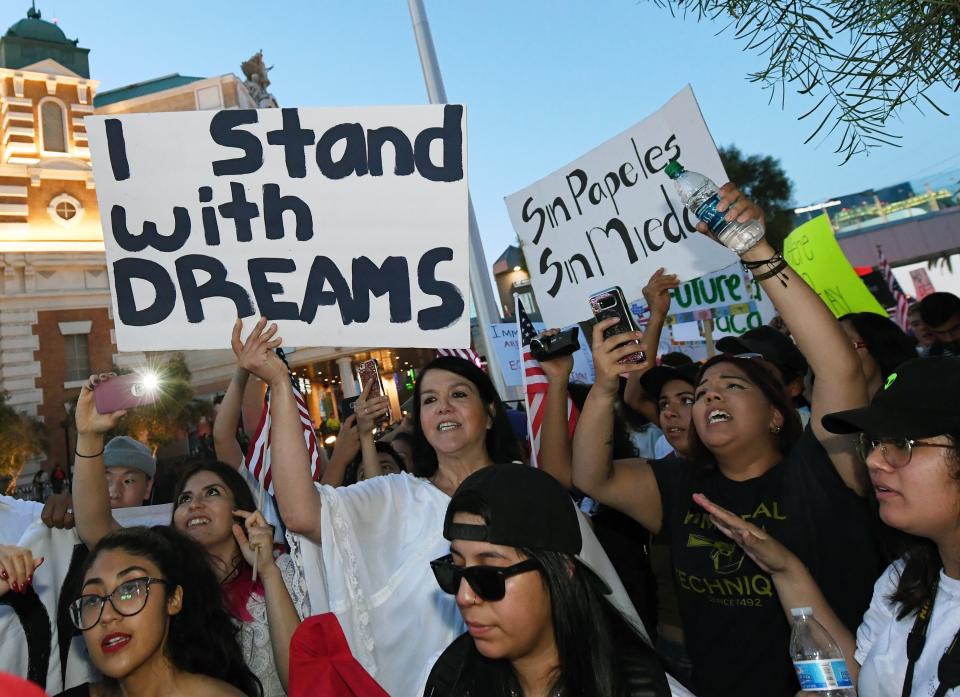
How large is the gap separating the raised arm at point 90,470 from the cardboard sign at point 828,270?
217 inches

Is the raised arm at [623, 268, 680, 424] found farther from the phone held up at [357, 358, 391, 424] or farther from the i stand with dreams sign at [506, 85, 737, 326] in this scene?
the phone held up at [357, 358, 391, 424]

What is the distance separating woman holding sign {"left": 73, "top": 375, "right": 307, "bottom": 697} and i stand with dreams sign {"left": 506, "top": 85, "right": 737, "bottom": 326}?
2272 millimetres

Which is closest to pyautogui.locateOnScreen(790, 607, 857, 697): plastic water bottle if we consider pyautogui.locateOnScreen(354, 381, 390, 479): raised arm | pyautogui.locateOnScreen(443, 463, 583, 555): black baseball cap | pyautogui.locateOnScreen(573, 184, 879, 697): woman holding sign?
pyautogui.locateOnScreen(573, 184, 879, 697): woman holding sign

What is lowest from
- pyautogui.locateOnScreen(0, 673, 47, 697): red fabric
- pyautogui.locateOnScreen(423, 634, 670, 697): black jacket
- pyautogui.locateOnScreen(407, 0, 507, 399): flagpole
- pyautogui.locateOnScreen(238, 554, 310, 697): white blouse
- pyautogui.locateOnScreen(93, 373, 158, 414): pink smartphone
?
pyautogui.locateOnScreen(423, 634, 670, 697): black jacket

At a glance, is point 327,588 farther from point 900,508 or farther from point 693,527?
point 900,508

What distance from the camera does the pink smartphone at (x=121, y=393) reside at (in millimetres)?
3219

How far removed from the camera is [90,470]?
3293 millimetres

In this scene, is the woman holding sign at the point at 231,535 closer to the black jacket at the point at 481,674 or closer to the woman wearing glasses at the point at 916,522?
the black jacket at the point at 481,674

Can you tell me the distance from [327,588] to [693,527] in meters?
1.36

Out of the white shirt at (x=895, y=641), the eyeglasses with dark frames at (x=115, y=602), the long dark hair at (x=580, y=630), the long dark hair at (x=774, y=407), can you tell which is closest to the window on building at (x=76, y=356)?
the eyeglasses with dark frames at (x=115, y=602)

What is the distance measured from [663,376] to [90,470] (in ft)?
9.26

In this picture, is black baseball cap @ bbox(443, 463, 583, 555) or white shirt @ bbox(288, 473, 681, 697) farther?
white shirt @ bbox(288, 473, 681, 697)

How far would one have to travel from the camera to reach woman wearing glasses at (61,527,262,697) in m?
2.53

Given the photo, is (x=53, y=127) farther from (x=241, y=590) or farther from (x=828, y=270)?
(x=241, y=590)
